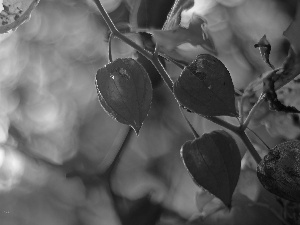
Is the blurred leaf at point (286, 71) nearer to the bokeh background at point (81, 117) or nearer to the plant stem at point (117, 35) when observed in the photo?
the plant stem at point (117, 35)

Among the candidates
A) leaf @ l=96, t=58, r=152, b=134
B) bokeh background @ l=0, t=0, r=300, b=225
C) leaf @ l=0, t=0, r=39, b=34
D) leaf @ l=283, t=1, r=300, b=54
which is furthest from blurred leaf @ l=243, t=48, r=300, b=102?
bokeh background @ l=0, t=0, r=300, b=225


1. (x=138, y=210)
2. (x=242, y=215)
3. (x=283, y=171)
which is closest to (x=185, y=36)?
(x=283, y=171)

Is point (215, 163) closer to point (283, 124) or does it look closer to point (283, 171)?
point (283, 171)

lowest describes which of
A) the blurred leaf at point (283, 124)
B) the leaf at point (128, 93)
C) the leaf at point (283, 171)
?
the blurred leaf at point (283, 124)

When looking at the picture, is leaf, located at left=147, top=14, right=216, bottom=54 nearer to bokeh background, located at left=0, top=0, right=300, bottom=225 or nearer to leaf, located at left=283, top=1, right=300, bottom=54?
leaf, located at left=283, top=1, right=300, bottom=54

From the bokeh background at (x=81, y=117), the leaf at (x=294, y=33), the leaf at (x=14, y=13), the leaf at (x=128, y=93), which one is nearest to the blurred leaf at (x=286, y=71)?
the leaf at (x=294, y=33)
